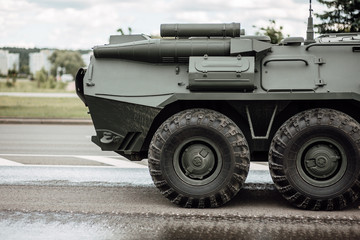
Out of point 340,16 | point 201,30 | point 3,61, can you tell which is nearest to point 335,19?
point 340,16

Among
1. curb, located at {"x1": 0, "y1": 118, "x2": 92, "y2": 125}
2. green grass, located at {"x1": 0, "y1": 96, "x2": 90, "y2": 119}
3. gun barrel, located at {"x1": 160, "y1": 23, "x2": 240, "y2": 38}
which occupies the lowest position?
curb, located at {"x1": 0, "y1": 118, "x2": 92, "y2": 125}

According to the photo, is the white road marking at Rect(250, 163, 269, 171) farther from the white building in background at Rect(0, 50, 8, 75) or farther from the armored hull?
the white building in background at Rect(0, 50, 8, 75)

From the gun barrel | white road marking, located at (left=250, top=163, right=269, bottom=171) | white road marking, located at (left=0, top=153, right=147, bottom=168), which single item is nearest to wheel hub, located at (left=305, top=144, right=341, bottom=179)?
the gun barrel

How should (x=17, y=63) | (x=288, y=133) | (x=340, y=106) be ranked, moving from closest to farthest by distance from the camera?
(x=288, y=133) → (x=340, y=106) → (x=17, y=63)

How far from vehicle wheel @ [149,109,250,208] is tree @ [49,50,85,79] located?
3650 cm

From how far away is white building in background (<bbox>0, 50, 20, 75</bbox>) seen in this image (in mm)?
32625

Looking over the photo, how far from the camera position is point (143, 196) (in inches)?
293

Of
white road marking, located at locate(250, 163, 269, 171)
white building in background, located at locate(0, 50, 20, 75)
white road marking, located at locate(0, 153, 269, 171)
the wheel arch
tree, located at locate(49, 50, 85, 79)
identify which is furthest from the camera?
tree, located at locate(49, 50, 85, 79)

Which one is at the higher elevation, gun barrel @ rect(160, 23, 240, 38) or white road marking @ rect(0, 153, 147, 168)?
gun barrel @ rect(160, 23, 240, 38)

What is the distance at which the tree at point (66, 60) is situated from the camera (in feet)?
141

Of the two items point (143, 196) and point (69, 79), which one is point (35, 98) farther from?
point (143, 196)

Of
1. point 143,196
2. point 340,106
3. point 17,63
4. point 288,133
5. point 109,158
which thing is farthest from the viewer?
point 17,63

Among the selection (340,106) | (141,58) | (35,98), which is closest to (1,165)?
(141,58)

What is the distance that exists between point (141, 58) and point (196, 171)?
4.39 feet
